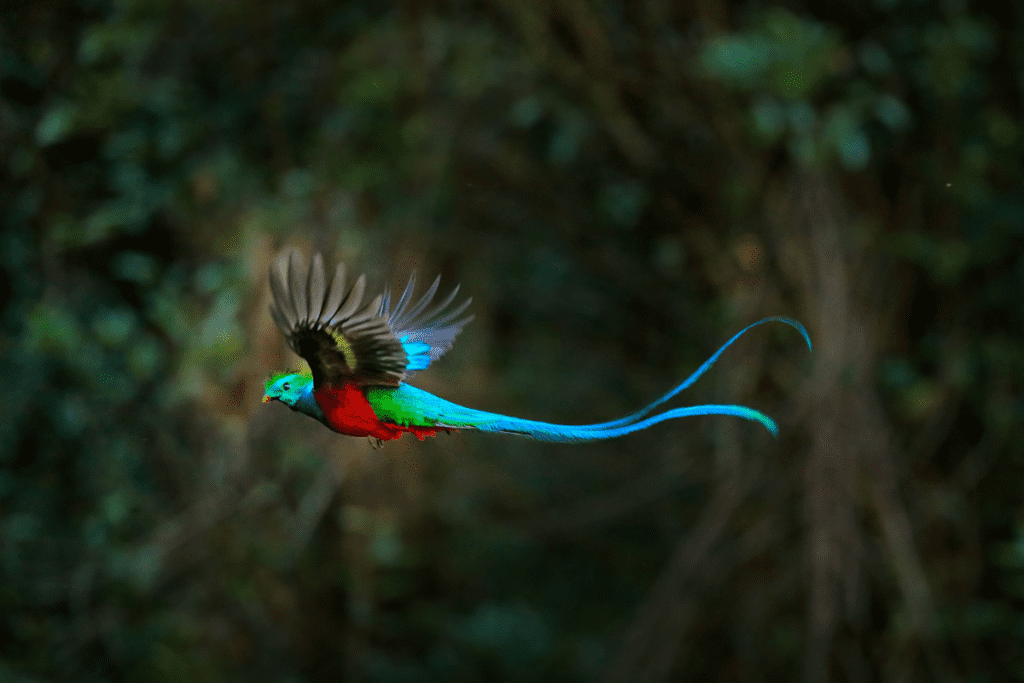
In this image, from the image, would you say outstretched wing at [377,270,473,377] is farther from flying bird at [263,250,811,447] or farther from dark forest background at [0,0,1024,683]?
dark forest background at [0,0,1024,683]

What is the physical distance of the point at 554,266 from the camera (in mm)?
4164

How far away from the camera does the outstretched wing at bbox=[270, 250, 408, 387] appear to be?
584mm

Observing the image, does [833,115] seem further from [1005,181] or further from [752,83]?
[1005,181]

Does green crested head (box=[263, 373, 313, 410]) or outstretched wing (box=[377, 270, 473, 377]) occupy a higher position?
outstretched wing (box=[377, 270, 473, 377])

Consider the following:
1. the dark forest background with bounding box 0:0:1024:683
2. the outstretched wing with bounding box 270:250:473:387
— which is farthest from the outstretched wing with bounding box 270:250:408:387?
the dark forest background with bounding box 0:0:1024:683

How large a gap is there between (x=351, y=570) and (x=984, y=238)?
2584 mm

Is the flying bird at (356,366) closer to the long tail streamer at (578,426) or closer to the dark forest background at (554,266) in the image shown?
the long tail streamer at (578,426)

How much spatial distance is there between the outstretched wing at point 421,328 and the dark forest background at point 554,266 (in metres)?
2.07

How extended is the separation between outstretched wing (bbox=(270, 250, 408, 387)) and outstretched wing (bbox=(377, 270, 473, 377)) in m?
0.05

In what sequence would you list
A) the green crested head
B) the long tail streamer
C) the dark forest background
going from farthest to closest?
the dark forest background < the green crested head < the long tail streamer

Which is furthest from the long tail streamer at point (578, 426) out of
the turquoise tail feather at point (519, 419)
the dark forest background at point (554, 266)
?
the dark forest background at point (554, 266)

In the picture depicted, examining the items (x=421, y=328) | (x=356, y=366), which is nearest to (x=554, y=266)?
(x=421, y=328)

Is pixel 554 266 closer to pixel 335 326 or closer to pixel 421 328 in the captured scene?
pixel 421 328

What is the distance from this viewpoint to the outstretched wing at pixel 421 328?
678 mm
